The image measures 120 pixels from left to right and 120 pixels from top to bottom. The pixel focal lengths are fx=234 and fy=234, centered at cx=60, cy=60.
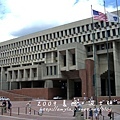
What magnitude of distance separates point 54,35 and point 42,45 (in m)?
6.67

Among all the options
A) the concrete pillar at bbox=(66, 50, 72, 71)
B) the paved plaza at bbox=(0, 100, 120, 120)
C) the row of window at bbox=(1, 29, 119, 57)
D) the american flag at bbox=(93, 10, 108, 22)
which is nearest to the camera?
the paved plaza at bbox=(0, 100, 120, 120)

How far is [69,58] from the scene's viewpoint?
6844 cm

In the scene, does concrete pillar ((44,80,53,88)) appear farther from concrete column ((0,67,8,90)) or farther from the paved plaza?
the paved plaza

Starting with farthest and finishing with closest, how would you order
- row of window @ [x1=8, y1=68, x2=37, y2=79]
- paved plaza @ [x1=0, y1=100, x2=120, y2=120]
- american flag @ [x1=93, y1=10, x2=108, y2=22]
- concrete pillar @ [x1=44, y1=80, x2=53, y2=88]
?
row of window @ [x1=8, y1=68, x2=37, y2=79] < concrete pillar @ [x1=44, y1=80, x2=53, y2=88] < american flag @ [x1=93, y1=10, x2=108, y2=22] < paved plaza @ [x1=0, y1=100, x2=120, y2=120]

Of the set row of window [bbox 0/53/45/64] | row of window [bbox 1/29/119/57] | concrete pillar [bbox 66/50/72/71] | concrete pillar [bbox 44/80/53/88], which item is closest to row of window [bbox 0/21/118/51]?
row of window [bbox 1/29/119/57]

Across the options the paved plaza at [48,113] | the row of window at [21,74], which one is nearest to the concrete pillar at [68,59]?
the row of window at [21,74]

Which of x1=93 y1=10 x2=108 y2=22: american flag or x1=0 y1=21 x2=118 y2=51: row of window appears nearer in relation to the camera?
x1=93 y1=10 x2=108 y2=22: american flag

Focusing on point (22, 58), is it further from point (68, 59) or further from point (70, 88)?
point (68, 59)

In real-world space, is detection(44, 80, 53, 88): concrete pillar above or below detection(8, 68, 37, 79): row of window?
below

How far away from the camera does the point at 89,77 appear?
208ft

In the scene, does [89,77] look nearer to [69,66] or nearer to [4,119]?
[69,66]

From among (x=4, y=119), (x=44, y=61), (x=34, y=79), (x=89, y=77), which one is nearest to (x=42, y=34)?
(x=44, y=61)

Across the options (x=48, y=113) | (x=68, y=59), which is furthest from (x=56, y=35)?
(x=48, y=113)

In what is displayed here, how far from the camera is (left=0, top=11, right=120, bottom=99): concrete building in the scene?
6506 cm
